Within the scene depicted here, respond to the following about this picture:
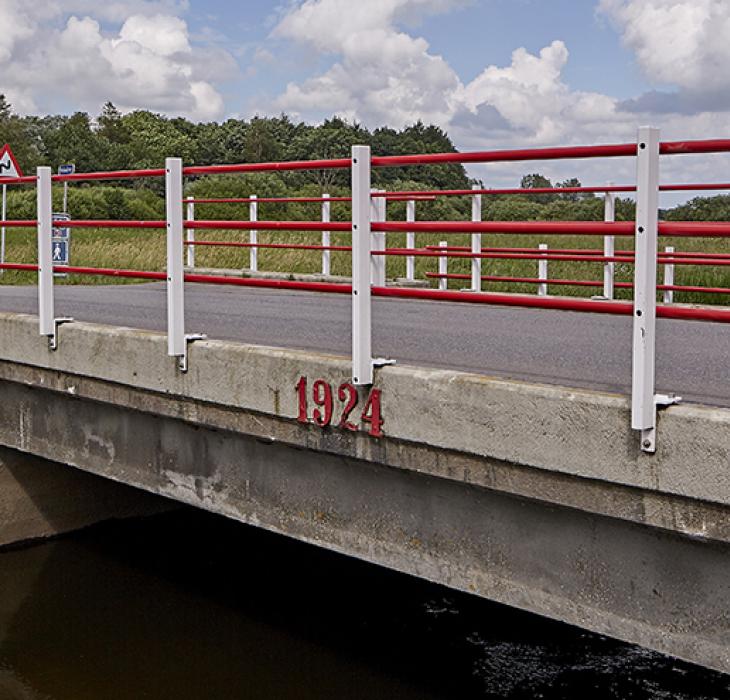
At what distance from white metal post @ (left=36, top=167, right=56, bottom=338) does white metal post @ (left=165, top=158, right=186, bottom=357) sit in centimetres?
151

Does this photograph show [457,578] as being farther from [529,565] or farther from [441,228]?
[441,228]

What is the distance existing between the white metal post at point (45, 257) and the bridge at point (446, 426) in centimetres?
2

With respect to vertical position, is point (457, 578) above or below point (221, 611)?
above

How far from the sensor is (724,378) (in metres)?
6.54

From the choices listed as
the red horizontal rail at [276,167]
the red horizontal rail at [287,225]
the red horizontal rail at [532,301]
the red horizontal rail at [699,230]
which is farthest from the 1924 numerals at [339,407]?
the red horizontal rail at [699,230]

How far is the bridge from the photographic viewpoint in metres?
4.83

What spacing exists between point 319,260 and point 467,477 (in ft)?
64.2

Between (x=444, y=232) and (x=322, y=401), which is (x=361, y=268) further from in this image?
A: (x=322, y=401)

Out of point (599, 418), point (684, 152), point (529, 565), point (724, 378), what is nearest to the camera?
point (684, 152)

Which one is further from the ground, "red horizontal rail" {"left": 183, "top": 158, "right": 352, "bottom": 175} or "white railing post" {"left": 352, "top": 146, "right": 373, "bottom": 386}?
"red horizontal rail" {"left": 183, "top": 158, "right": 352, "bottom": 175}

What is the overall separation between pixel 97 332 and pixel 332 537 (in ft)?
8.60

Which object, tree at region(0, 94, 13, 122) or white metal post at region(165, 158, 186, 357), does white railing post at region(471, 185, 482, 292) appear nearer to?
white metal post at region(165, 158, 186, 357)

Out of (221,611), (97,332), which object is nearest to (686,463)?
(97,332)

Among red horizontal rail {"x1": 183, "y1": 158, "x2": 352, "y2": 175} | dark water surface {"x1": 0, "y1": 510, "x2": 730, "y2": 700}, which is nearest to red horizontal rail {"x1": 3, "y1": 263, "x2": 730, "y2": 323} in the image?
red horizontal rail {"x1": 183, "y1": 158, "x2": 352, "y2": 175}
